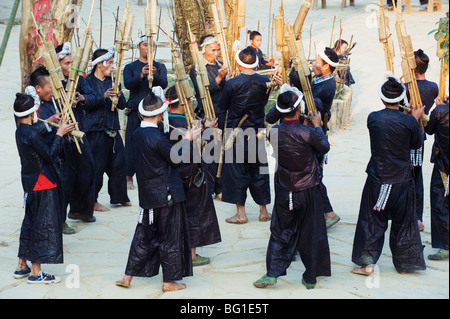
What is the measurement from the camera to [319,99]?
660cm

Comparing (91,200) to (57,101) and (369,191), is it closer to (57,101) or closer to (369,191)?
(57,101)

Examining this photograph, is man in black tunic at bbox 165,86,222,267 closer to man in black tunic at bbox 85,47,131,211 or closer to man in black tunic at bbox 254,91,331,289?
man in black tunic at bbox 254,91,331,289

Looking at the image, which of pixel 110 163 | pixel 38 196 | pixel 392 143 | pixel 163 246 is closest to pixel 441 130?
pixel 392 143

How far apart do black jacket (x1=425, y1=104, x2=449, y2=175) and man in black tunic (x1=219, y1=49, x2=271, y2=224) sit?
180cm

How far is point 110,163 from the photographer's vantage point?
790 centimetres

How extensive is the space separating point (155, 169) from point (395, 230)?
2.00m

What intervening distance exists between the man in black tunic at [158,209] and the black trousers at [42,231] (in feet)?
1.94

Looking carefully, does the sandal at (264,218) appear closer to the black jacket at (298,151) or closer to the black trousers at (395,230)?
the black trousers at (395,230)

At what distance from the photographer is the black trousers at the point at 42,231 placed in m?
5.68

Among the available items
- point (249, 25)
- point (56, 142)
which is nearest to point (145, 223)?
point (56, 142)

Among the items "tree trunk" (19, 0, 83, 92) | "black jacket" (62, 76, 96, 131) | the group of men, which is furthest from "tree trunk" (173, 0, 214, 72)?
the group of men

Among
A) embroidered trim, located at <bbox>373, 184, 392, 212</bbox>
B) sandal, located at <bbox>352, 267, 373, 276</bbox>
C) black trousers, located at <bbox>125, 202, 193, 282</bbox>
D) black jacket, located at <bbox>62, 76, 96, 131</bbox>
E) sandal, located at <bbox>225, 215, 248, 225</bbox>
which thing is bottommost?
sandal, located at <bbox>352, 267, 373, 276</bbox>

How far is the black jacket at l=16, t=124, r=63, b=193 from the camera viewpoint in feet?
18.3

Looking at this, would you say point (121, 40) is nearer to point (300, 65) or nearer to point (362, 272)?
point (300, 65)
